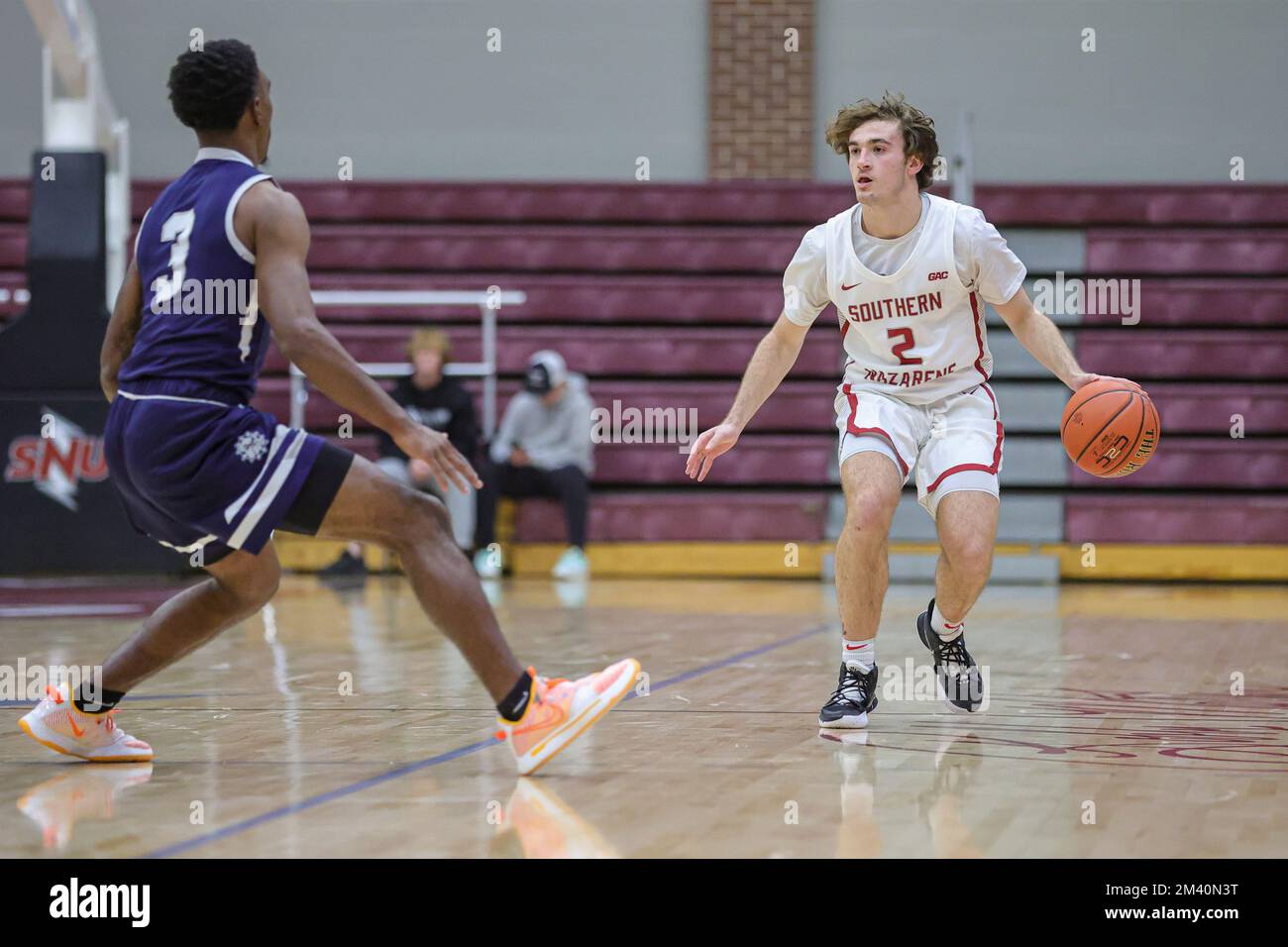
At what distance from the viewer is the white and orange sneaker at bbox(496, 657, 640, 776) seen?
3.04 meters

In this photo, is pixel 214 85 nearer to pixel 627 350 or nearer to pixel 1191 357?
pixel 627 350

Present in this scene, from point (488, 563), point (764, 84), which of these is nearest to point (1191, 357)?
point (764, 84)

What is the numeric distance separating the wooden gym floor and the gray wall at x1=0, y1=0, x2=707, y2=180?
5.39 metres

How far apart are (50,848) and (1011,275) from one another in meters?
2.57

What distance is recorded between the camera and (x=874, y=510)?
367cm

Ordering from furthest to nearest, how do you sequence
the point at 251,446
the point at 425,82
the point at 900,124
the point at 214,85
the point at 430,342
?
the point at 425,82, the point at 430,342, the point at 900,124, the point at 214,85, the point at 251,446

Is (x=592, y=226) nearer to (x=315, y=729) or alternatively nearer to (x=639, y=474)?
(x=639, y=474)

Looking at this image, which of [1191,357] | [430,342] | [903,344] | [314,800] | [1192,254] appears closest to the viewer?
[314,800]

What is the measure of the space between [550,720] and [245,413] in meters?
0.83

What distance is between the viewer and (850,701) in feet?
12.0

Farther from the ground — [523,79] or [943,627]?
[523,79]

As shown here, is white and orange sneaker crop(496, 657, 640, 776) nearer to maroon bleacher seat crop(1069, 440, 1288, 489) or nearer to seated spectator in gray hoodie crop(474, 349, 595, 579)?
seated spectator in gray hoodie crop(474, 349, 595, 579)

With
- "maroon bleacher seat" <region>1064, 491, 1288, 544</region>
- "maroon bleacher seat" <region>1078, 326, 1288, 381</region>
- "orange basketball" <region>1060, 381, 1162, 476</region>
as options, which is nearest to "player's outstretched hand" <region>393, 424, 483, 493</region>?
"orange basketball" <region>1060, 381, 1162, 476</region>
